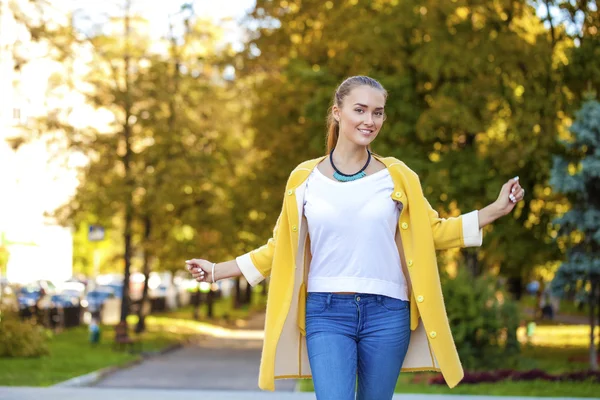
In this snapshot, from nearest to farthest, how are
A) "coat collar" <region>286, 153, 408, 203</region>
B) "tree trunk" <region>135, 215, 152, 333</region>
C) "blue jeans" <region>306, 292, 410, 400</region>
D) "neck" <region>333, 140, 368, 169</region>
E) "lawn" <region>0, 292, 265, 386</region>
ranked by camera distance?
"blue jeans" <region>306, 292, 410, 400</region> → "coat collar" <region>286, 153, 408, 203</region> → "neck" <region>333, 140, 368, 169</region> → "lawn" <region>0, 292, 265, 386</region> → "tree trunk" <region>135, 215, 152, 333</region>

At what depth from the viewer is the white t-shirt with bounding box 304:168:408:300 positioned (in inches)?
203

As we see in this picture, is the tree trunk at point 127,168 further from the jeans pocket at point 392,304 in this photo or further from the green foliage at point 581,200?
the jeans pocket at point 392,304

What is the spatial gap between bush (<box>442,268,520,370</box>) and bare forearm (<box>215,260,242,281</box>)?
15.2 metres

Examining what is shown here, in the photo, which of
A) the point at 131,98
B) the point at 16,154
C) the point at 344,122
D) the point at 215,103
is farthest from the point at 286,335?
the point at 215,103

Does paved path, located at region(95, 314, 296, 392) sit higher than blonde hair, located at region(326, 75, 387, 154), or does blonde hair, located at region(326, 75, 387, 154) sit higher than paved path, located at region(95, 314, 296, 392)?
blonde hair, located at region(326, 75, 387, 154)

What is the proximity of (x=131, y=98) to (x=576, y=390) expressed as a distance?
1643 cm

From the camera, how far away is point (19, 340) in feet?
72.5

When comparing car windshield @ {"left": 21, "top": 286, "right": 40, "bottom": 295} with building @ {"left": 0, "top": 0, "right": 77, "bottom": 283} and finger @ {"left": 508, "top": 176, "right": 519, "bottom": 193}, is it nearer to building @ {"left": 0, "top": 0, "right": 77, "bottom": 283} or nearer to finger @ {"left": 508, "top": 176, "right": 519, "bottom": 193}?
building @ {"left": 0, "top": 0, "right": 77, "bottom": 283}

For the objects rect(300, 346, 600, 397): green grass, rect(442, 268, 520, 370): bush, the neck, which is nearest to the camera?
the neck

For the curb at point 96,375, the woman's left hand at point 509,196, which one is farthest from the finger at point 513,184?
the curb at point 96,375

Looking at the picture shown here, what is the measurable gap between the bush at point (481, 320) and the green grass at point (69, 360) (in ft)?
20.5

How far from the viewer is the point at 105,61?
97.8 ft

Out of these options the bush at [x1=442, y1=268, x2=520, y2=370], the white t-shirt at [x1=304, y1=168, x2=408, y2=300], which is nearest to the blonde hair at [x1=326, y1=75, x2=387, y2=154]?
the white t-shirt at [x1=304, y1=168, x2=408, y2=300]

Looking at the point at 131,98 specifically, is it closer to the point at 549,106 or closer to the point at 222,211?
the point at 222,211
